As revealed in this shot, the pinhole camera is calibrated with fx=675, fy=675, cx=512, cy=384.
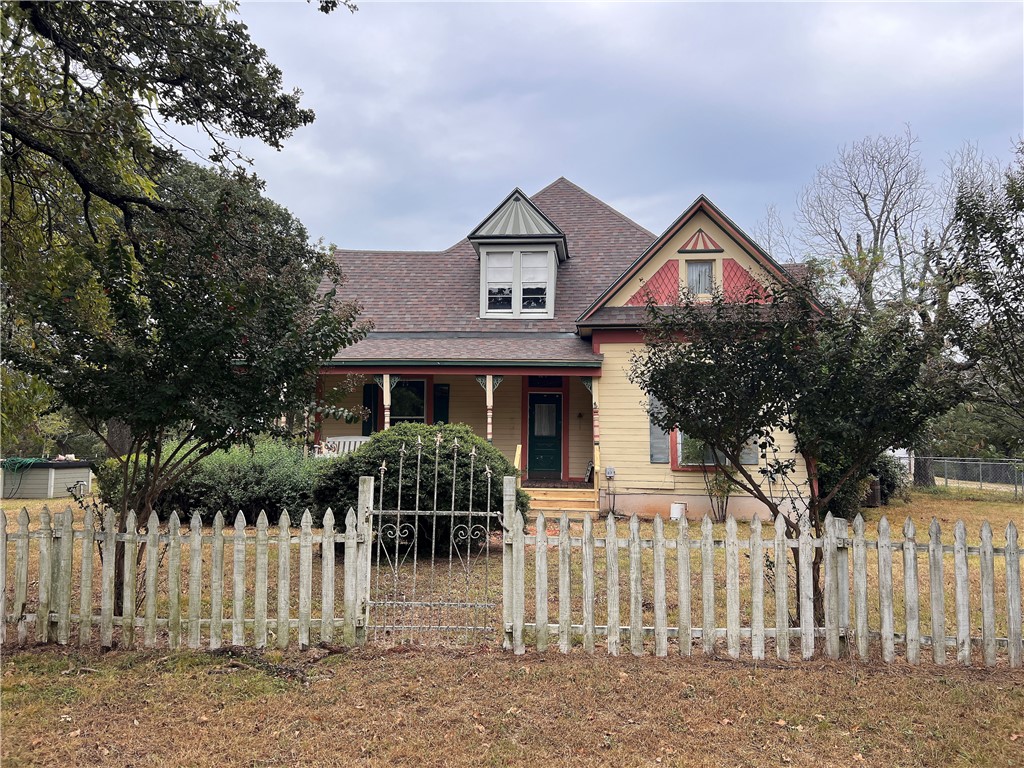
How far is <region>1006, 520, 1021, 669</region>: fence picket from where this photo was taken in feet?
17.8

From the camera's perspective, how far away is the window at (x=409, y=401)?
59.0 feet

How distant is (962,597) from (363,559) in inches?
194

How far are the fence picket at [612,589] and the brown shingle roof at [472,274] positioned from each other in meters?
12.3

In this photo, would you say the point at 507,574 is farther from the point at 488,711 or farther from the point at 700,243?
the point at 700,243

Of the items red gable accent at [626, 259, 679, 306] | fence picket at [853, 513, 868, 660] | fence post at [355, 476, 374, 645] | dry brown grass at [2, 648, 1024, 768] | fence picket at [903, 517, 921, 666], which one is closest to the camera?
dry brown grass at [2, 648, 1024, 768]

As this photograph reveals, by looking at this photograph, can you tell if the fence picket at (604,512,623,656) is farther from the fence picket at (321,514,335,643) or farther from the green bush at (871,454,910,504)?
the green bush at (871,454,910,504)

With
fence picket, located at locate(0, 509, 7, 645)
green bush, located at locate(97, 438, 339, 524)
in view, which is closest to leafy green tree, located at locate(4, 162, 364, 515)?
fence picket, located at locate(0, 509, 7, 645)

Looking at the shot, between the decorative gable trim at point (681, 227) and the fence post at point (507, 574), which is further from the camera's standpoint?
the decorative gable trim at point (681, 227)

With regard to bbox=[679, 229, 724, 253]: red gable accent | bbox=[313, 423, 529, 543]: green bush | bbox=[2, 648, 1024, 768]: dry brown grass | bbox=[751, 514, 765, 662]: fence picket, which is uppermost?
bbox=[679, 229, 724, 253]: red gable accent

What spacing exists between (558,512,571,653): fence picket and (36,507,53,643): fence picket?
4410mm

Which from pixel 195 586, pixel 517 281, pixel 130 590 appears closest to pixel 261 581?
pixel 195 586

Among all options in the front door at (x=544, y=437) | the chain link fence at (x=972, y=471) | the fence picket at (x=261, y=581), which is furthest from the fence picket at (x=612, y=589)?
the chain link fence at (x=972, y=471)

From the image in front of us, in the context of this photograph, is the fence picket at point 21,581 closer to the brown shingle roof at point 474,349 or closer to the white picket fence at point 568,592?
the white picket fence at point 568,592

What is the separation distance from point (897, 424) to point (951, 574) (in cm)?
525
